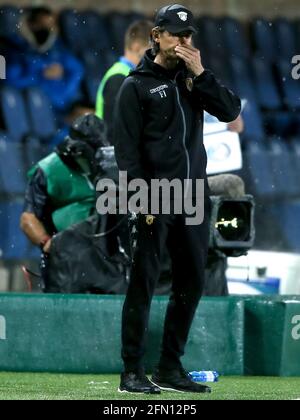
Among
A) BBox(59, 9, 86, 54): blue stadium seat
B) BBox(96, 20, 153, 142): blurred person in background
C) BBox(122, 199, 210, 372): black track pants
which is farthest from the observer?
BBox(59, 9, 86, 54): blue stadium seat

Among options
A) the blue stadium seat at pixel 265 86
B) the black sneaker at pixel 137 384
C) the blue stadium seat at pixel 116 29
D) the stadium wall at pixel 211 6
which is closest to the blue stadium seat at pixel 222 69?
the blue stadium seat at pixel 265 86

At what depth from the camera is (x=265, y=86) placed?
51.4ft

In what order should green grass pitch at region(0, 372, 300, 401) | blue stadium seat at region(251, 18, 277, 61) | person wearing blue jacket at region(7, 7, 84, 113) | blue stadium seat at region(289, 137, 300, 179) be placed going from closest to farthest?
green grass pitch at region(0, 372, 300, 401) < person wearing blue jacket at region(7, 7, 84, 113) < blue stadium seat at region(289, 137, 300, 179) < blue stadium seat at region(251, 18, 277, 61)

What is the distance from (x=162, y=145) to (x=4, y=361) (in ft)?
5.49

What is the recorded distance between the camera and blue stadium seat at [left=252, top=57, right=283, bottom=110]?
15570 millimetres

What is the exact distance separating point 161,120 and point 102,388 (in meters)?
1.19

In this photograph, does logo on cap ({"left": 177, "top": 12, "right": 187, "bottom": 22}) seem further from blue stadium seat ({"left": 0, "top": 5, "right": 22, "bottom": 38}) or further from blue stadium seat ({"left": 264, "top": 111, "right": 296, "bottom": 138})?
blue stadium seat ({"left": 264, "top": 111, "right": 296, "bottom": 138})

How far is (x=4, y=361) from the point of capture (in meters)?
7.27

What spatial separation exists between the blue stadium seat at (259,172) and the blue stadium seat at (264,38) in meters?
1.80

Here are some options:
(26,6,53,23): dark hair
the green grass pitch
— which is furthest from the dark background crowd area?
the green grass pitch

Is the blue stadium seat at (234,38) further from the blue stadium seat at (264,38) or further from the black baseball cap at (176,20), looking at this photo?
the black baseball cap at (176,20)

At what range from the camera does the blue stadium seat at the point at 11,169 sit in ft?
39.4

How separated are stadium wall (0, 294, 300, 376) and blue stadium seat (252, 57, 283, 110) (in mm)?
8390
